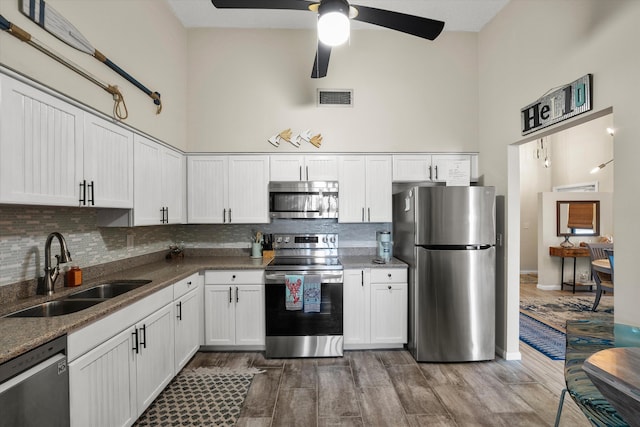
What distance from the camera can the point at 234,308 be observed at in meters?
3.14

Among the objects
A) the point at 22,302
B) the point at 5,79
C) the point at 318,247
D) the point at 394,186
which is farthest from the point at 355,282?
the point at 5,79

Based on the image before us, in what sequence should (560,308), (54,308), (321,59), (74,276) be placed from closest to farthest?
Answer: (54,308) → (74,276) → (321,59) → (560,308)

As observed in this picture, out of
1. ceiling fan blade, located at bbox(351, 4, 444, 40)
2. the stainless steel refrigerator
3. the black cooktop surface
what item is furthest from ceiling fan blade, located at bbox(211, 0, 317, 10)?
the black cooktop surface

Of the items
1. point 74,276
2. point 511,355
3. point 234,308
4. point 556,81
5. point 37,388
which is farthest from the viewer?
point 234,308

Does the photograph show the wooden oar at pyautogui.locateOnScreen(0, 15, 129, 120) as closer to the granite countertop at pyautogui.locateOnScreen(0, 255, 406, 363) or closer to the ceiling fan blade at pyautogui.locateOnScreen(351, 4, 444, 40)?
the granite countertop at pyautogui.locateOnScreen(0, 255, 406, 363)

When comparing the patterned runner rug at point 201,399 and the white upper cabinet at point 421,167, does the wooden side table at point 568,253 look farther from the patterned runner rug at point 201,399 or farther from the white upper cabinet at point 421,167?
the patterned runner rug at point 201,399

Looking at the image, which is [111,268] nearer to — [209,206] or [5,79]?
[209,206]

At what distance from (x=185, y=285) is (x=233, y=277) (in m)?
0.49

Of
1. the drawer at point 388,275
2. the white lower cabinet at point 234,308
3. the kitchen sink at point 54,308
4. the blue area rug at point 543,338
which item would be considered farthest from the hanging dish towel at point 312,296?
the blue area rug at point 543,338

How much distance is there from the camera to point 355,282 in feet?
10.5

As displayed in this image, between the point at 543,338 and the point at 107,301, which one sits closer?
the point at 107,301

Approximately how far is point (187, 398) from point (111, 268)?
4.10 ft

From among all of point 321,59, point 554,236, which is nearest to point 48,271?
point 321,59

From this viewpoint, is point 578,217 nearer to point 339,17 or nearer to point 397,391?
point 397,391
